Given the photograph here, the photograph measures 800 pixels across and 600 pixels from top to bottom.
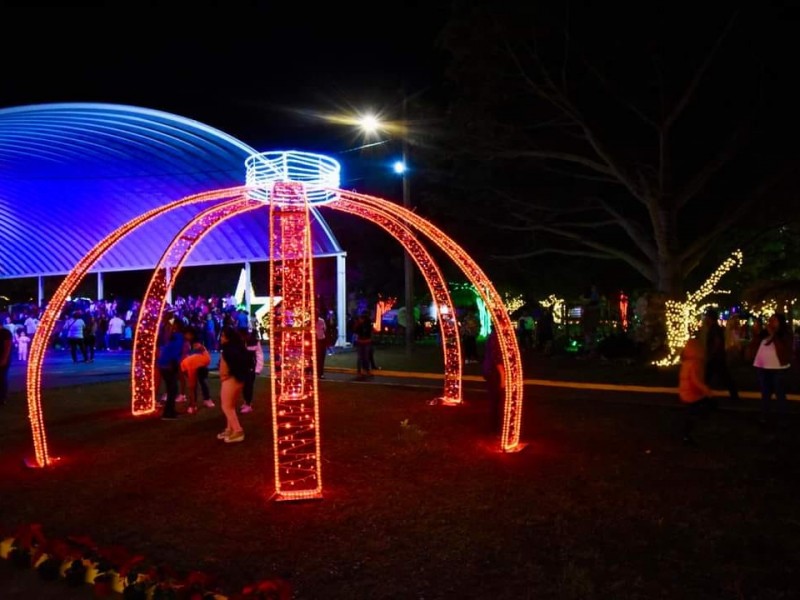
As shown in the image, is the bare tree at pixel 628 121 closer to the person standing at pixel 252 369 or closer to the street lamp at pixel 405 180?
the street lamp at pixel 405 180

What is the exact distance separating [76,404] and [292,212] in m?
7.49

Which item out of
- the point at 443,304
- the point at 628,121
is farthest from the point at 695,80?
the point at 443,304

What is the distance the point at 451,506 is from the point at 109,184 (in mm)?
25143

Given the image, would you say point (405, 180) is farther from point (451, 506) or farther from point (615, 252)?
point (451, 506)

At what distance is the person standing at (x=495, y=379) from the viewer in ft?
30.1

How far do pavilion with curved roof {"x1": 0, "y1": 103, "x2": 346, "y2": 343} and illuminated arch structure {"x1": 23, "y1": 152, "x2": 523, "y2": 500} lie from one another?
9330mm

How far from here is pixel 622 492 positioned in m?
6.70

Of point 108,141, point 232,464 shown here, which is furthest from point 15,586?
point 108,141

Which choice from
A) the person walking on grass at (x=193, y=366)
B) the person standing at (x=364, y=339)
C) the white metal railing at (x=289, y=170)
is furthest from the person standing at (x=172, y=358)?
the person standing at (x=364, y=339)

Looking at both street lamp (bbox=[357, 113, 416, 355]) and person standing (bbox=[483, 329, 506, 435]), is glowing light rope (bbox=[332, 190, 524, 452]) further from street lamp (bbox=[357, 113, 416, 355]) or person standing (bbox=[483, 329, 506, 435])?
street lamp (bbox=[357, 113, 416, 355])

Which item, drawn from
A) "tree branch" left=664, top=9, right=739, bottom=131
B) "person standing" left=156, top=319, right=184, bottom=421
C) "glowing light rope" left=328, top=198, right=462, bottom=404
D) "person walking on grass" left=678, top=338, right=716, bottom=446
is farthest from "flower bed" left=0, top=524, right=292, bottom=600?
"tree branch" left=664, top=9, right=739, bottom=131

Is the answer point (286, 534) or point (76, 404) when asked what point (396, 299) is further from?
point (286, 534)

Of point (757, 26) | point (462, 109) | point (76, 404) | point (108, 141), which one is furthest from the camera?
point (108, 141)

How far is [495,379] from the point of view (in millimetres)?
9227
